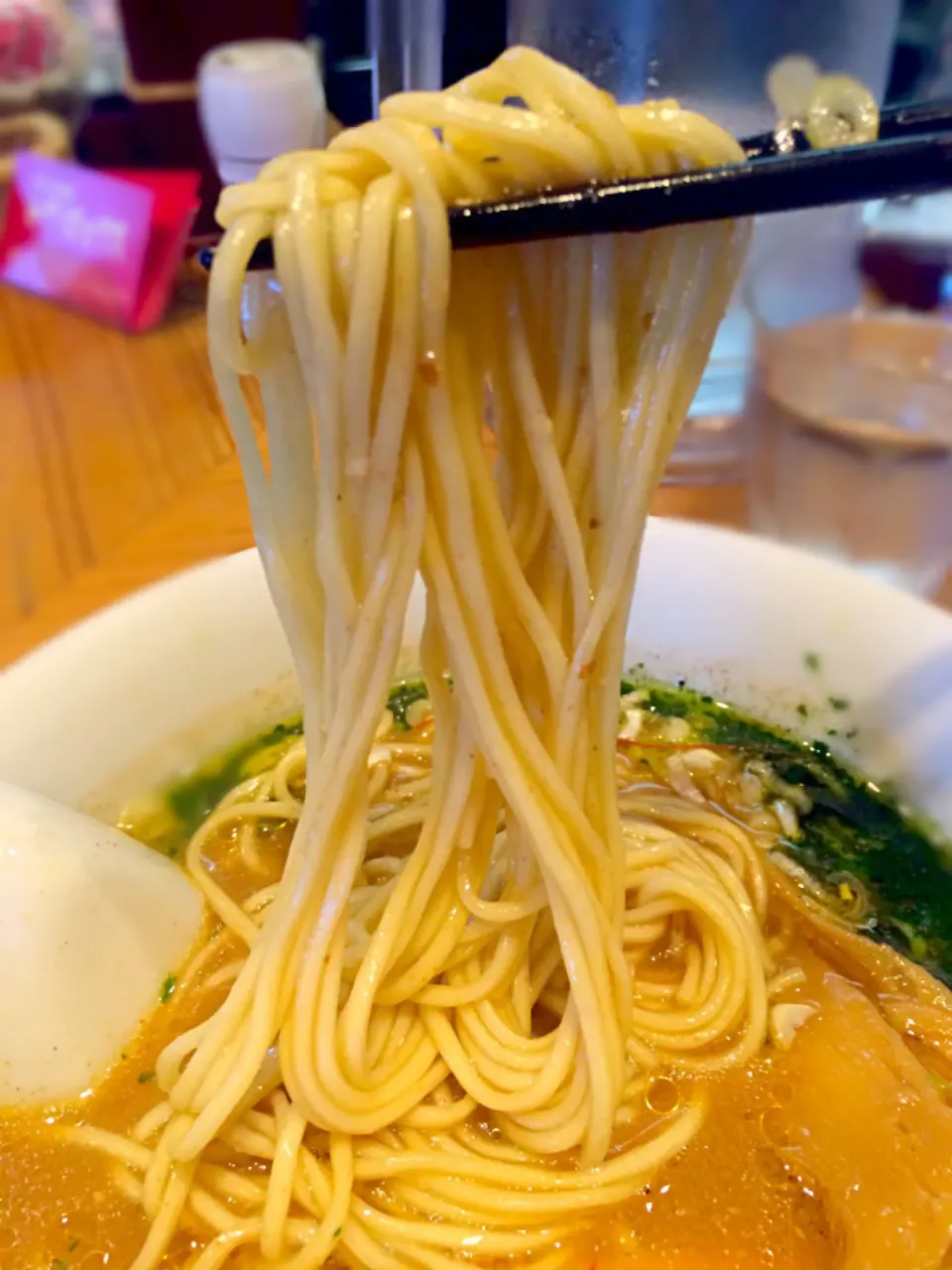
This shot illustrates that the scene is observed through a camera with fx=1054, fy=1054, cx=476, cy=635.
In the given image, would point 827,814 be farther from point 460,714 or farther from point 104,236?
point 104,236

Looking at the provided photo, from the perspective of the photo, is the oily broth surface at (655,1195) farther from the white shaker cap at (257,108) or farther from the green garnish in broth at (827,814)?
the white shaker cap at (257,108)

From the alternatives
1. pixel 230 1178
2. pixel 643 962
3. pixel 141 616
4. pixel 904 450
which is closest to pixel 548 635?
pixel 643 962

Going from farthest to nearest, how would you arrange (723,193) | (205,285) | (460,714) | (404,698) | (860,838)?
(404,698) → (205,285) → (860,838) → (460,714) → (723,193)

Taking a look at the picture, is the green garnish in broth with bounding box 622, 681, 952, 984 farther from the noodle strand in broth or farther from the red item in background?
the red item in background

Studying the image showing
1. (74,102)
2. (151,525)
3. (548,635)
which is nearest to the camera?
(548,635)

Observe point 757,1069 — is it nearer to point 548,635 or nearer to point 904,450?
point 548,635

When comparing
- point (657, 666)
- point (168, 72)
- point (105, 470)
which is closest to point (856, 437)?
point (657, 666)

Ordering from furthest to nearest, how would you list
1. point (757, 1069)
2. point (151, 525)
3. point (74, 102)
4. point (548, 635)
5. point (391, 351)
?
point (74, 102), point (151, 525), point (757, 1069), point (548, 635), point (391, 351)

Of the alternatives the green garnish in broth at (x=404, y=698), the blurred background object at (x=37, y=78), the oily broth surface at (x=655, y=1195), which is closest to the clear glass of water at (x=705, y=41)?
the green garnish in broth at (x=404, y=698)
